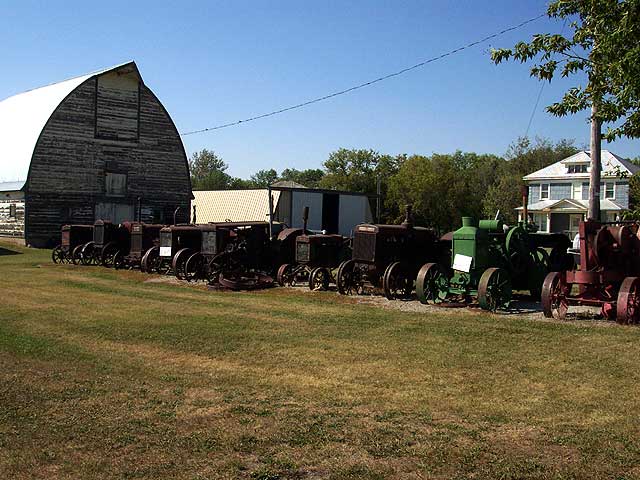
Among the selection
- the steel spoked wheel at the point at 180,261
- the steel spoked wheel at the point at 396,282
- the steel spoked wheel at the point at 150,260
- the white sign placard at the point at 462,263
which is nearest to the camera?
the white sign placard at the point at 462,263

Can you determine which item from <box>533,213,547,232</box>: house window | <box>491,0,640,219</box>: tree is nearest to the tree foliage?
<box>491,0,640,219</box>: tree

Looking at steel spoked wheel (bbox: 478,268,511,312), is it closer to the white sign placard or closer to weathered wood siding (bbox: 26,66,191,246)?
the white sign placard

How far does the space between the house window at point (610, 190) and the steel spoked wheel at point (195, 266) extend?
131 ft

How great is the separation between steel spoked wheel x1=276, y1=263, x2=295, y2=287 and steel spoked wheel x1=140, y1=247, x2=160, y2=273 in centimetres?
491

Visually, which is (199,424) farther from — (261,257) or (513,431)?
(261,257)

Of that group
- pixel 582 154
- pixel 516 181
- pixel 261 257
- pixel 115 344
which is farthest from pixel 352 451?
pixel 516 181

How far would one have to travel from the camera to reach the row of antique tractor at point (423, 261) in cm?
1221

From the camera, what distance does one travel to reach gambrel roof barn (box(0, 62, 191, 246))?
35.0 metres

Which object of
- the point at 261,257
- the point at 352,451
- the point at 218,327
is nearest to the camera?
the point at 352,451

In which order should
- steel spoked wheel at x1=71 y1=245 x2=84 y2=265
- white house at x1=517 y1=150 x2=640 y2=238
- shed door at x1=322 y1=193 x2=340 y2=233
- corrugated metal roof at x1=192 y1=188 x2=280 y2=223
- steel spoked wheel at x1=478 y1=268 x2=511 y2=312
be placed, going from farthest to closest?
1. white house at x1=517 y1=150 x2=640 y2=238
2. corrugated metal roof at x1=192 y1=188 x2=280 y2=223
3. shed door at x1=322 y1=193 x2=340 y2=233
4. steel spoked wheel at x1=71 y1=245 x2=84 y2=265
5. steel spoked wheel at x1=478 y1=268 x2=511 y2=312

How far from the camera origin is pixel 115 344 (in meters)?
9.39

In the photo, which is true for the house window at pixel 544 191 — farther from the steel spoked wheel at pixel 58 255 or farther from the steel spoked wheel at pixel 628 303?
the steel spoked wheel at pixel 628 303

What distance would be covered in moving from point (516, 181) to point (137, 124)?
123ft

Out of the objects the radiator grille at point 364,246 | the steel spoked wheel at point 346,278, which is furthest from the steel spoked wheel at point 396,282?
the steel spoked wheel at point 346,278
